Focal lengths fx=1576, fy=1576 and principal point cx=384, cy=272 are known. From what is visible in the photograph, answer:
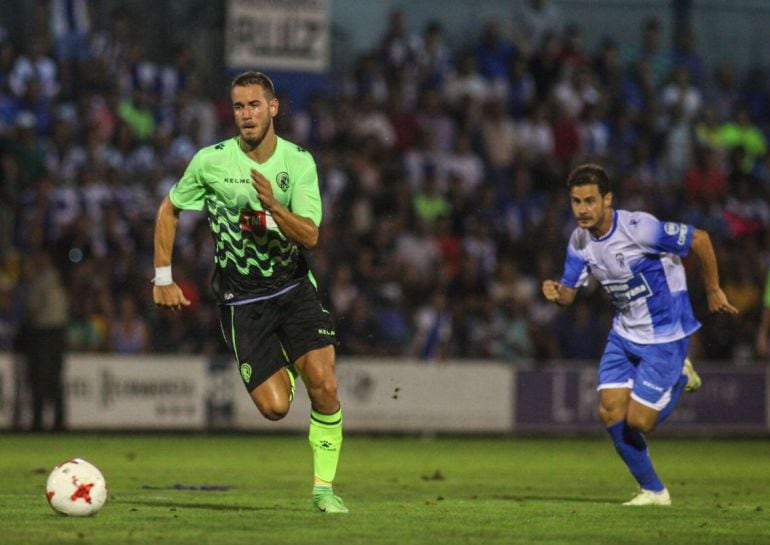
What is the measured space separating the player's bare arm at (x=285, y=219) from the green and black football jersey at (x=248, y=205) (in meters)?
0.25

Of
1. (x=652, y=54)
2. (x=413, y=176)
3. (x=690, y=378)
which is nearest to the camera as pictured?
(x=690, y=378)

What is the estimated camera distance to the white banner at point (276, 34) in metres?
20.0

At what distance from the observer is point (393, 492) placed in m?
12.1

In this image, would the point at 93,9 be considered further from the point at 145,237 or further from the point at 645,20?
the point at 645,20

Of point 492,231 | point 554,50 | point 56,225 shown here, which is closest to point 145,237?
point 56,225

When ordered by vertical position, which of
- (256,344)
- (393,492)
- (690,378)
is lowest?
(393,492)

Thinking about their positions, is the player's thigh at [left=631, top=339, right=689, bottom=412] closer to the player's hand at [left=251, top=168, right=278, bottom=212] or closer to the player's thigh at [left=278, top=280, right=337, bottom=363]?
the player's thigh at [left=278, top=280, right=337, bottom=363]

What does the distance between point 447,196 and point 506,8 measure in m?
4.65

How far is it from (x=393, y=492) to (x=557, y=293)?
2.09 m

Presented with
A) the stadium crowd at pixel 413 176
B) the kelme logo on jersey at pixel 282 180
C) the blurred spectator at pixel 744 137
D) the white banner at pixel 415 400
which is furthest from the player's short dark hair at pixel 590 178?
the blurred spectator at pixel 744 137

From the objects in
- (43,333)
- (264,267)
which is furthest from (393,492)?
(43,333)

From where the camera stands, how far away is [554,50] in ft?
82.1

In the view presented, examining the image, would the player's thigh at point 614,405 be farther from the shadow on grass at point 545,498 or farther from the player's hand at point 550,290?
the player's hand at point 550,290

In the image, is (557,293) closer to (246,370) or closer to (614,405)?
(614,405)
